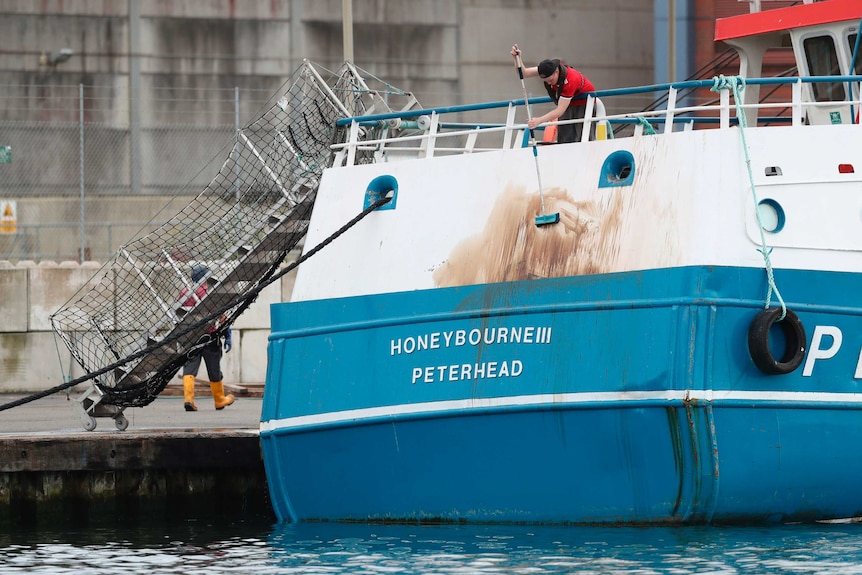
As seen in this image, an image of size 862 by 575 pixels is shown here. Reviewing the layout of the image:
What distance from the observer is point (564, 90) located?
41.4ft

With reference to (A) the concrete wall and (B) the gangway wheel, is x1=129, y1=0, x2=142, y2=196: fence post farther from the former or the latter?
(B) the gangway wheel

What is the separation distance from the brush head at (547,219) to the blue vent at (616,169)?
39 centimetres

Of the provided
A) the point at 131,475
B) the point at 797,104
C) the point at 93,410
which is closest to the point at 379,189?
the point at 797,104

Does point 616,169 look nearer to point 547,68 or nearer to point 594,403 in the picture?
point 547,68

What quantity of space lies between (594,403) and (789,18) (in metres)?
4.23

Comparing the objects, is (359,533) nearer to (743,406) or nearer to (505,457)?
(505,457)

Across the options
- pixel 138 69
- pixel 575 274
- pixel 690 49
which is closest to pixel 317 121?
pixel 575 274

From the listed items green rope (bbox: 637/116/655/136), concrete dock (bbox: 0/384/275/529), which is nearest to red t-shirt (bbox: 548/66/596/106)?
green rope (bbox: 637/116/655/136)

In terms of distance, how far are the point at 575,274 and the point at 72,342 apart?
18.5ft

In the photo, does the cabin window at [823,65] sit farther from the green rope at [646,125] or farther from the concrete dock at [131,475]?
the concrete dock at [131,475]

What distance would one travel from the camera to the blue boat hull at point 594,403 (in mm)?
11273

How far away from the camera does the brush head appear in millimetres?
11938

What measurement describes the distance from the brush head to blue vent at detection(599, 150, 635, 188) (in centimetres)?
39

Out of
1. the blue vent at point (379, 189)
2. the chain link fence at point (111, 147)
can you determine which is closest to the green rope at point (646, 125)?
the blue vent at point (379, 189)
